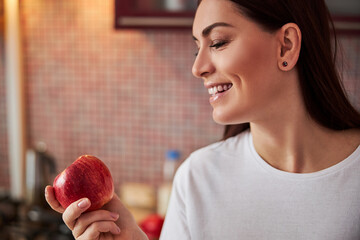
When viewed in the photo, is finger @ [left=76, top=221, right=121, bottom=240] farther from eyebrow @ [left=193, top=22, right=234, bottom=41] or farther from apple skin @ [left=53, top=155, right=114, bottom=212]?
eyebrow @ [left=193, top=22, right=234, bottom=41]

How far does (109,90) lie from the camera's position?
72.7 inches

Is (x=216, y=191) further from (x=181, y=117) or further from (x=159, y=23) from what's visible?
(x=181, y=117)

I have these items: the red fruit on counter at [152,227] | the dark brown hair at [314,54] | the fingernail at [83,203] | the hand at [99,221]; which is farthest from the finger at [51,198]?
the red fruit on counter at [152,227]

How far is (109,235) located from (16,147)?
1.33 m

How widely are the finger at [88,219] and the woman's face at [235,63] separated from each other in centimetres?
30

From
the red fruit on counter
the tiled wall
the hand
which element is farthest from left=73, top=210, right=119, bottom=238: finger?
the tiled wall

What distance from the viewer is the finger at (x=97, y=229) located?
0.75 m

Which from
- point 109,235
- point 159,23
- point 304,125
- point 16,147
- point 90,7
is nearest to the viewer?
point 109,235

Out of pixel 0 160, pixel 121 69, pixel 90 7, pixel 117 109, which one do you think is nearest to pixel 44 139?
pixel 0 160

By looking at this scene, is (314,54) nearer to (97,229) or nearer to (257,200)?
(257,200)

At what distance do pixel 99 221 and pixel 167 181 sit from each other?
1.07m

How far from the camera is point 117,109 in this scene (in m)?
1.86

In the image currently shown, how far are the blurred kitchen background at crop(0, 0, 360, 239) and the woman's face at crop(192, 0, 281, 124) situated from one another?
855mm

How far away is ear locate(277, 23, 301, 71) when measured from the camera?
85 centimetres
